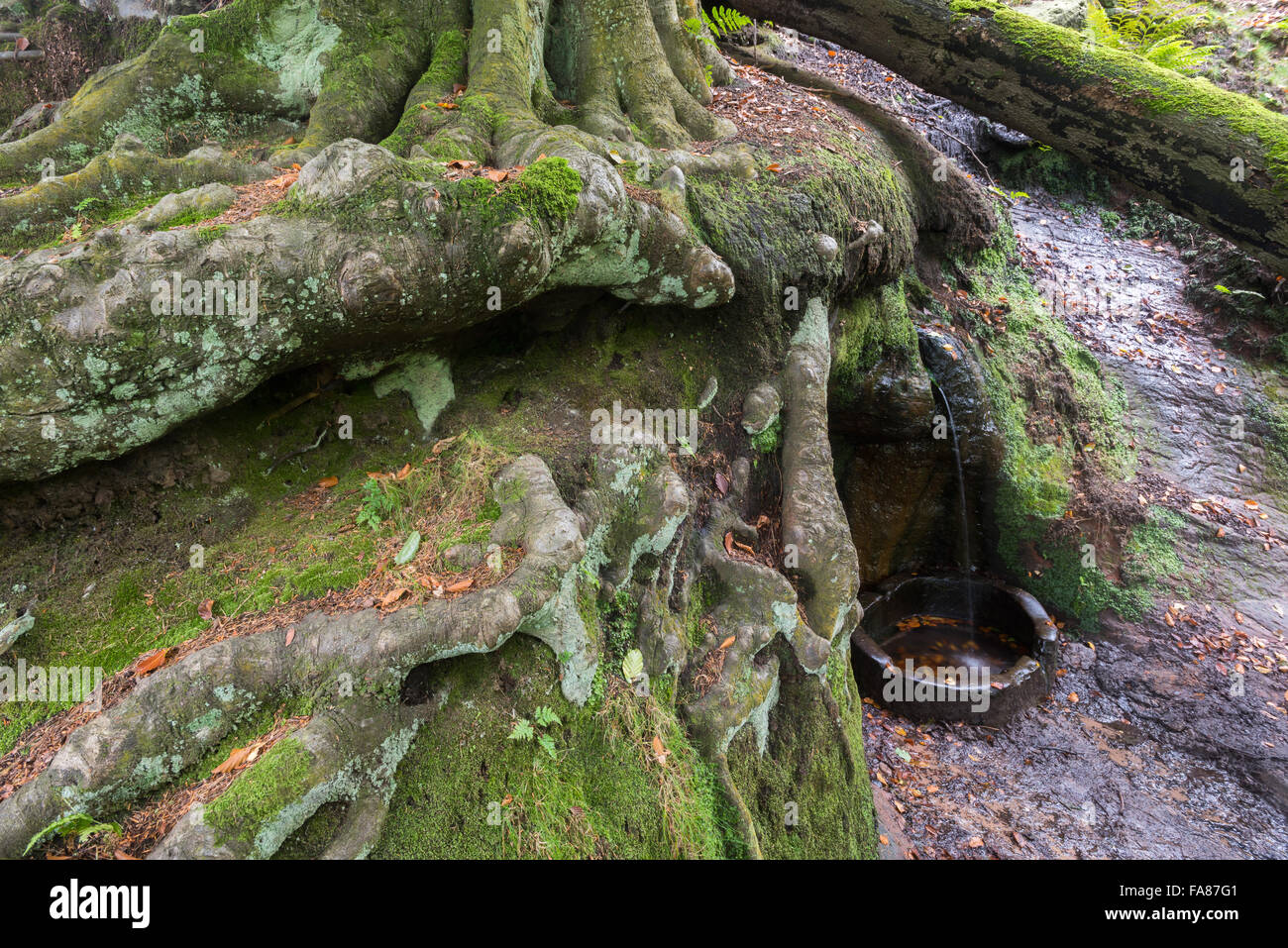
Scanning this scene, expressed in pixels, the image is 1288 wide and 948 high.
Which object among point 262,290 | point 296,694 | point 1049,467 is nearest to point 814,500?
point 296,694

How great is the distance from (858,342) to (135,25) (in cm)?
700

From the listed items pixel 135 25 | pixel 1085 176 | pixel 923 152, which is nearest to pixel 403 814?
pixel 135 25

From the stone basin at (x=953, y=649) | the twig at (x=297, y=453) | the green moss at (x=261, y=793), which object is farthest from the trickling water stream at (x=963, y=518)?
the green moss at (x=261, y=793)

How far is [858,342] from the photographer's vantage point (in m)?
6.76

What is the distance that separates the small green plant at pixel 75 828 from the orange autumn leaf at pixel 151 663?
1.83ft

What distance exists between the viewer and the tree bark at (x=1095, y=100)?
19.0 ft

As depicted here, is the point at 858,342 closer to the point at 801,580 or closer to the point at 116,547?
the point at 801,580

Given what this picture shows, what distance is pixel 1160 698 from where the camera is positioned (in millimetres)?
7039

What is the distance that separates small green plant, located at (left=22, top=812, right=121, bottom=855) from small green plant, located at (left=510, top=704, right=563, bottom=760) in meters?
1.45

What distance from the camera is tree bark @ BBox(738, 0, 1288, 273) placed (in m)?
5.78

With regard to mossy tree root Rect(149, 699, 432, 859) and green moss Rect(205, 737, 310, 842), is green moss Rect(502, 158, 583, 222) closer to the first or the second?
mossy tree root Rect(149, 699, 432, 859)

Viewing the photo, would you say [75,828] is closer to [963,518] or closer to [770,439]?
[770,439]

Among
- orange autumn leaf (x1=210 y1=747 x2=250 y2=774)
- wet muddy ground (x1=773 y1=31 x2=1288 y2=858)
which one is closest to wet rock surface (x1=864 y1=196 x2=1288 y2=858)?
wet muddy ground (x1=773 y1=31 x2=1288 y2=858)

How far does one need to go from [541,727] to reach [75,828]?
1676 mm
